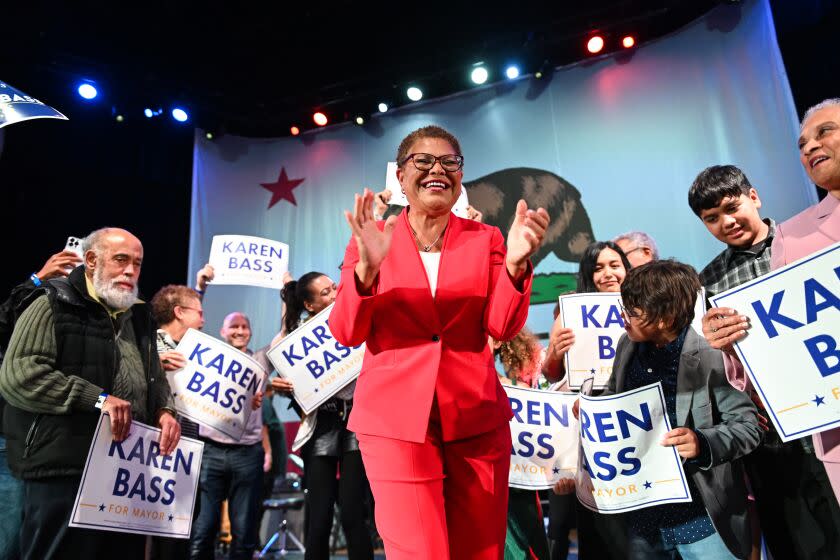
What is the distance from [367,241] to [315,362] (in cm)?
201

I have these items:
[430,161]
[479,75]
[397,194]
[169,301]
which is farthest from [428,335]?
[479,75]

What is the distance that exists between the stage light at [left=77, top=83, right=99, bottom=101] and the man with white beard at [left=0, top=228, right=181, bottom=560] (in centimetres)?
539

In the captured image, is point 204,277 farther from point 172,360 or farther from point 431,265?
point 431,265

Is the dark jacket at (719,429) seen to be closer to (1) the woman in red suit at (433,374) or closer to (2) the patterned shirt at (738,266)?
(2) the patterned shirt at (738,266)

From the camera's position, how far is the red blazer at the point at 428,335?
5.81ft

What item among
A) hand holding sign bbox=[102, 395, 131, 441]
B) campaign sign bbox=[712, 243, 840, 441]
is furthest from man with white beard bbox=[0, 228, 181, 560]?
campaign sign bbox=[712, 243, 840, 441]

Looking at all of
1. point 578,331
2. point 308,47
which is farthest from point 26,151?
point 578,331

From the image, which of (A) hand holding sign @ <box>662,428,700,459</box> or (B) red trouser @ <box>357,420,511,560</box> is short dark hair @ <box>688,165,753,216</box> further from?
(B) red trouser @ <box>357,420,511,560</box>

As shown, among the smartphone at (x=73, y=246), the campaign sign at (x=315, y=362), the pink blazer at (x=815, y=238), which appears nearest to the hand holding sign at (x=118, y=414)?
the campaign sign at (x=315, y=362)

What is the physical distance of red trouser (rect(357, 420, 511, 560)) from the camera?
166 centimetres

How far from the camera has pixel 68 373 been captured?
276cm

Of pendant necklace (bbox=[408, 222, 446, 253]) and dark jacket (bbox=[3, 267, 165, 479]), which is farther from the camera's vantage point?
dark jacket (bbox=[3, 267, 165, 479])

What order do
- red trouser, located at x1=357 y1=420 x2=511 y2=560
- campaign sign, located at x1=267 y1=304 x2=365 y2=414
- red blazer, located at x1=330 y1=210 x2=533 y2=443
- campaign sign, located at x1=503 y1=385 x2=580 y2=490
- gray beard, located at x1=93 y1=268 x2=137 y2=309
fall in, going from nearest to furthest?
red trouser, located at x1=357 y1=420 x2=511 y2=560, red blazer, located at x1=330 y1=210 x2=533 y2=443, gray beard, located at x1=93 y1=268 x2=137 y2=309, campaign sign, located at x1=503 y1=385 x2=580 y2=490, campaign sign, located at x1=267 y1=304 x2=365 y2=414

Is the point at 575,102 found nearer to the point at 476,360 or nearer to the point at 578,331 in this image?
the point at 578,331
